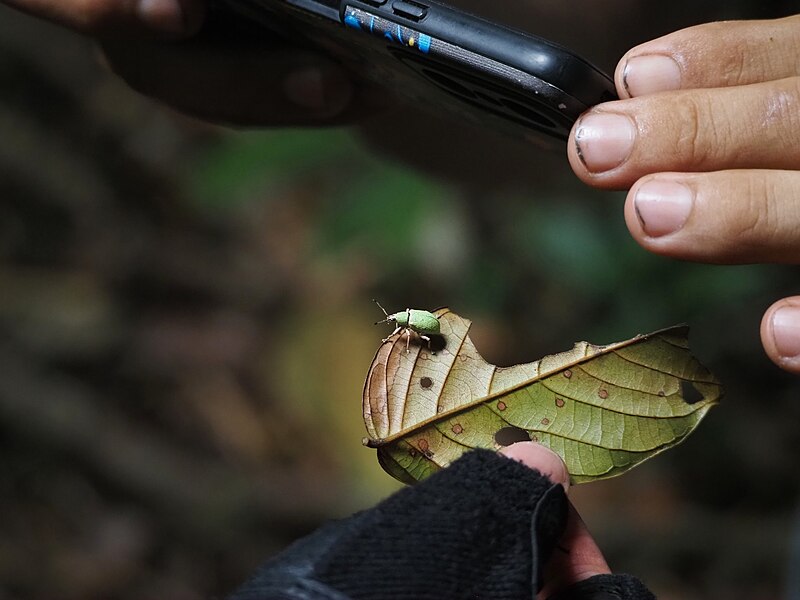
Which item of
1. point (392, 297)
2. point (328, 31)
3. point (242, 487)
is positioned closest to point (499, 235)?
point (392, 297)

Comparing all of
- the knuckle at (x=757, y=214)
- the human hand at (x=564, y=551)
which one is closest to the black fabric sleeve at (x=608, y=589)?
the human hand at (x=564, y=551)

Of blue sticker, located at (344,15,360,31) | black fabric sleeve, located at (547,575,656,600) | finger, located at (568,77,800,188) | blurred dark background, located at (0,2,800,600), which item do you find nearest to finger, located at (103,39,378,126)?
blurred dark background, located at (0,2,800,600)

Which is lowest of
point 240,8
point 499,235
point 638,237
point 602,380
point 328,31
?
point 602,380

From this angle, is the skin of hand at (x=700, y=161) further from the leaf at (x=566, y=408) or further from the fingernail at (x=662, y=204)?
the leaf at (x=566, y=408)

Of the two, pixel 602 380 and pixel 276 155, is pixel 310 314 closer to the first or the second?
pixel 276 155

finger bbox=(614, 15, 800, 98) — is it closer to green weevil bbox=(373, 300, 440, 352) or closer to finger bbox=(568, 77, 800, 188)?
finger bbox=(568, 77, 800, 188)

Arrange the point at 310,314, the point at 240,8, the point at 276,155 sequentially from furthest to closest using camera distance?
the point at 310,314 → the point at 276,155 → the point at 240,8

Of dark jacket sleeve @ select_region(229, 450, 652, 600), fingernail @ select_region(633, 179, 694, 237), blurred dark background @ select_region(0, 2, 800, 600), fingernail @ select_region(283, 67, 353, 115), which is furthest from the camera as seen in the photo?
blurred dark background @ select_region(0, 2, 800, 600)
